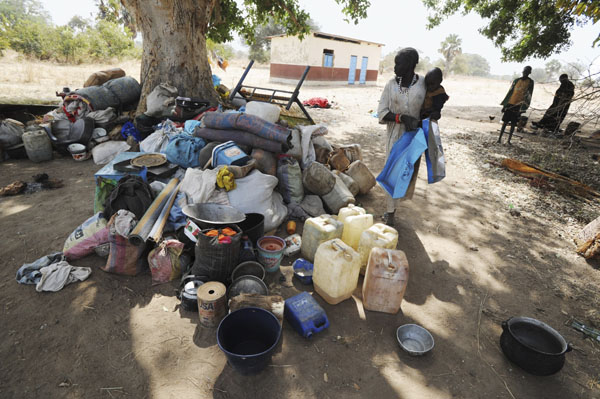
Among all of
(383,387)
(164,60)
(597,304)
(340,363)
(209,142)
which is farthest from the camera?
(164,60)

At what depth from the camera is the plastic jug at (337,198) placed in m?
3.94

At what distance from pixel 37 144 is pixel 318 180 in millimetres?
4746

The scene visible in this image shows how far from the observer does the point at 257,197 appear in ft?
11.0

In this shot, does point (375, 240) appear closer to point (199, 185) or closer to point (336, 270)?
point (336, 270)

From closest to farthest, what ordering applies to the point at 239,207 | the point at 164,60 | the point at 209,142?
the point at 239,207 → the point at 209,142 → the point at 164,60

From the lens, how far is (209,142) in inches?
169

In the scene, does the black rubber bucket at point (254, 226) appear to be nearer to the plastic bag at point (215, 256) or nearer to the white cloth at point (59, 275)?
the plastic bag at point (215, 256)

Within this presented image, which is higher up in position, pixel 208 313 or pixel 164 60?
pixel 164 60

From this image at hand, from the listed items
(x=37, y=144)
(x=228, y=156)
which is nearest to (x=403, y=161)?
(x=228, y=156)

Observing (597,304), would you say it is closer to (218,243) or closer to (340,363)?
(340,363)

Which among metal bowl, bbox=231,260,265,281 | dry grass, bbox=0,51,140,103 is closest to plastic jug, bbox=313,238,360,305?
metal bowl, bbox=231,260,265,281

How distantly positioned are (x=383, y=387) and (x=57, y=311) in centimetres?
249

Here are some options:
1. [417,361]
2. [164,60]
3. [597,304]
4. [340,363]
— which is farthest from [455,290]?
[164,60]

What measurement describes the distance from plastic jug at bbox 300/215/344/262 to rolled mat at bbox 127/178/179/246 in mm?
1522
